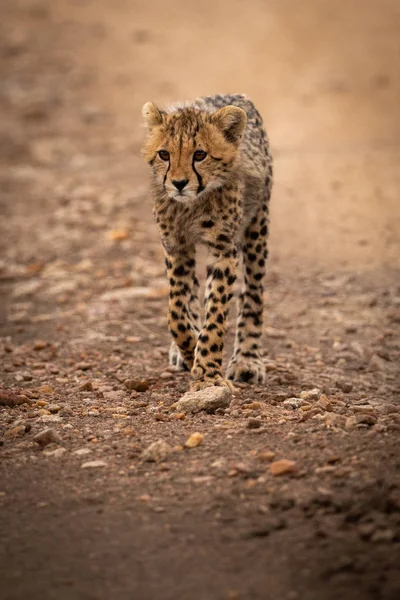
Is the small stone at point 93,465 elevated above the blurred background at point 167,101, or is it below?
below

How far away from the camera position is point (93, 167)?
48.1 feet

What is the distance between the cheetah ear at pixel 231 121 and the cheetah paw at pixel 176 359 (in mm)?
1674

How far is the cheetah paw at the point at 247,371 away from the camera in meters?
7.13

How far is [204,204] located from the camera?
6.59m

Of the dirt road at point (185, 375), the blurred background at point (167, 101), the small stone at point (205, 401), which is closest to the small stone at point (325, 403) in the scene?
the dirt road at point (185, 375)

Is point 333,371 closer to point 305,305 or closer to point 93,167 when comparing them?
point 305,305

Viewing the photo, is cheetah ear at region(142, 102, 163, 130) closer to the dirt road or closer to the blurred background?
the dirt road

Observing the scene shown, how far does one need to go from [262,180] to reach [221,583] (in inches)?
154

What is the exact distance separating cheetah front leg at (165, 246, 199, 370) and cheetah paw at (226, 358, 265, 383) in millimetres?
353

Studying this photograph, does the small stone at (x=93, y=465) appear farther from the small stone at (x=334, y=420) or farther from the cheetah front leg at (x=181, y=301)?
the cheetah front leg at (x=181, y=301)

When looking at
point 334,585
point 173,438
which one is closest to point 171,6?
point 173,438

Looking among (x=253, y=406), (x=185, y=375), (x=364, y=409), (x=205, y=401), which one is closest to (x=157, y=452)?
(x=205, y=401)

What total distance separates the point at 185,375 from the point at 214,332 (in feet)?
2.46

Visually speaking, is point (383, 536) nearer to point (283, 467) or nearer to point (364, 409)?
point (283, 467)
